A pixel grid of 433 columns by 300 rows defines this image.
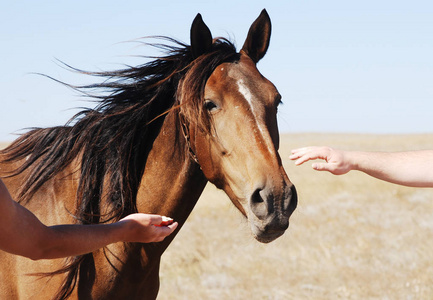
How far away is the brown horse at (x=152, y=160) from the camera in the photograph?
3.29 m

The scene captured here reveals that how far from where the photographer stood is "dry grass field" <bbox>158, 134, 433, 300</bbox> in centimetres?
904

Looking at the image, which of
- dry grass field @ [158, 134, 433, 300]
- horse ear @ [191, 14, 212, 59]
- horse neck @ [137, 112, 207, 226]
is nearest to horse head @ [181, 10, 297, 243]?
horse ear @ [191, 14, 212, 59]

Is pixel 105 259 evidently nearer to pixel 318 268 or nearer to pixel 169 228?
pixel 169 228

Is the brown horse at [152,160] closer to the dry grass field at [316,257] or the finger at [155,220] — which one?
the finger at [155,220]

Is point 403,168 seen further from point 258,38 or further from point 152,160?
point 152,160

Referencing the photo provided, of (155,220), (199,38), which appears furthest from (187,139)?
(155,220)

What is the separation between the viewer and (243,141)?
3277 millimetres

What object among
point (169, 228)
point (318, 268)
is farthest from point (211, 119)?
point (318, 268)

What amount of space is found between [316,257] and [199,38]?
7.96 m

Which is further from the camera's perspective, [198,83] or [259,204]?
[198,83]

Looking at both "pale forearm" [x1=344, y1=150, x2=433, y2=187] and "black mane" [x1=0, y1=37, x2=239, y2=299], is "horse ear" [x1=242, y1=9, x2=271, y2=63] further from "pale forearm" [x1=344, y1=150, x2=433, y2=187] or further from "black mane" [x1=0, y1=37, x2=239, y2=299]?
"pale forearm" [x1=344, y1=150, x2=433, y2=187]

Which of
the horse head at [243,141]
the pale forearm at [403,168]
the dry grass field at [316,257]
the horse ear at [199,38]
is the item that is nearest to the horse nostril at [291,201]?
the horse head at [243,141]

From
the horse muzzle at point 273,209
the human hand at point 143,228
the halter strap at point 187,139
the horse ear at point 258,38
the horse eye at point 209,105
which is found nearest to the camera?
the human hand at point 143,228

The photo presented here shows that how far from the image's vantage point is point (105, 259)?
140 inches
